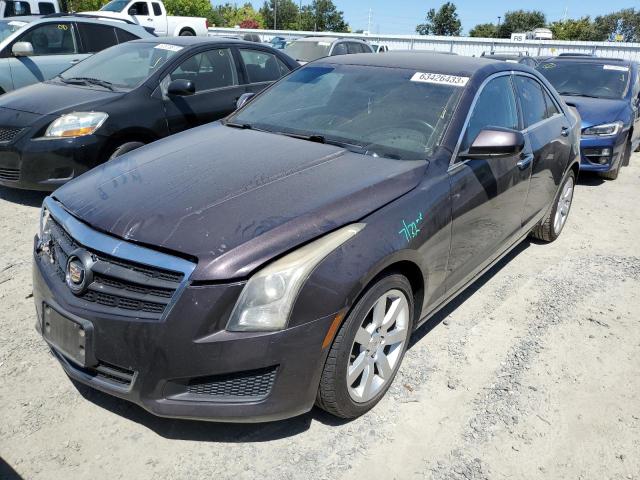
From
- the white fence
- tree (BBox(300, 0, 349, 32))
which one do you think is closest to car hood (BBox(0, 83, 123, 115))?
the white fence

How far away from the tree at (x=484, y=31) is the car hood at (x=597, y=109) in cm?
7529

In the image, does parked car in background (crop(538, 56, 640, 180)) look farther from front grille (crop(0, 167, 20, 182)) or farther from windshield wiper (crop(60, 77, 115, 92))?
front grille (crop(0, 167, 20, 182))

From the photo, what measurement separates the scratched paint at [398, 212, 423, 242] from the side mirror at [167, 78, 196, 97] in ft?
11.8

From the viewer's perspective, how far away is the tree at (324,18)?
238ft

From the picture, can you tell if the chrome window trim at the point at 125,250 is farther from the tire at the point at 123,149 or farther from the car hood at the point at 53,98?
the car hood at the point at 53,98

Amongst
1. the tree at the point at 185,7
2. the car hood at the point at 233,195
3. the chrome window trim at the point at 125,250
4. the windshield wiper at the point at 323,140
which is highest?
the tree at the point at 185,7

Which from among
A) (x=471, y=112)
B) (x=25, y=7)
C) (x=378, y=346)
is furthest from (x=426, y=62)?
(x=25, y=7)

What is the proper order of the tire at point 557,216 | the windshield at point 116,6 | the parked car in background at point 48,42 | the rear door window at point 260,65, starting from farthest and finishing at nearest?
the windshield at point 116,6, the parked car in background at point 48,42, the rear door window at point 260,65, the tire at point 557,216

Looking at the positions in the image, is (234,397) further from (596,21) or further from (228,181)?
(596,21)

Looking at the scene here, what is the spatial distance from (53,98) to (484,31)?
270 ft

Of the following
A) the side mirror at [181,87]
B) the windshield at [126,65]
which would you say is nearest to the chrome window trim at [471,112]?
the side mirror at [181,87]

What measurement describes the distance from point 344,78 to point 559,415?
247 cm

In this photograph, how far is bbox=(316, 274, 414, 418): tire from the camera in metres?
2.38

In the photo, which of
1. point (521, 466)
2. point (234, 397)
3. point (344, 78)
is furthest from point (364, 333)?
point (344, 78)
